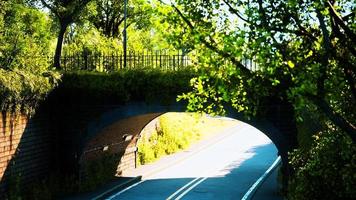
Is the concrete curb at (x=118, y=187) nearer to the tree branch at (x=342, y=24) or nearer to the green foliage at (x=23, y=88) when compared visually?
the green foliage at (x=23, y=88)

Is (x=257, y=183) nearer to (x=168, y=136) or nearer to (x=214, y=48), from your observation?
(x=168, y=136)

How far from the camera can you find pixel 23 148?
53.4 ft

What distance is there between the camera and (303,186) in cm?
897

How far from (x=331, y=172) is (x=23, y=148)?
10675 mm

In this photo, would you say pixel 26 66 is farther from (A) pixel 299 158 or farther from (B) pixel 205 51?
(B) pixel 205 51

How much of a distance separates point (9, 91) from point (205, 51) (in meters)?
8.98

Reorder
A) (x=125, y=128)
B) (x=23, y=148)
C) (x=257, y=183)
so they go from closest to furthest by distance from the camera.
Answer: (x=23, y=148) < (x=257, y=183) < (x=125, y=128)

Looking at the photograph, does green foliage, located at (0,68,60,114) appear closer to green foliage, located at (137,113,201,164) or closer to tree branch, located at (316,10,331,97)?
green foliage, located at (137,113,201,164)

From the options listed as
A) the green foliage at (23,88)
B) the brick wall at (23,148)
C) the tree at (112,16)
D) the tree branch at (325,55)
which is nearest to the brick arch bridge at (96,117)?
the brick wall at (23,148)

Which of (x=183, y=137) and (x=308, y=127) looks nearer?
(x=308, y=127)

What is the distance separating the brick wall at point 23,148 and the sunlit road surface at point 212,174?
2.82m

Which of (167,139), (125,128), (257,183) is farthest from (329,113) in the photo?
(167,139)

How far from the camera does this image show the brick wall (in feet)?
49.8

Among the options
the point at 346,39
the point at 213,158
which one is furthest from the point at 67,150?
the point at 346,39
